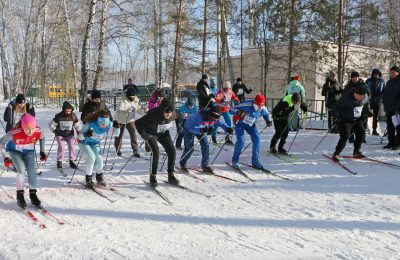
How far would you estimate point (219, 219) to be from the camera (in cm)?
436

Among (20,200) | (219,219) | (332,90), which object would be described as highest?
(332,90)

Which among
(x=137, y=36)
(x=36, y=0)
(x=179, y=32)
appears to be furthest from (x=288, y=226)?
(x=36, y=0)

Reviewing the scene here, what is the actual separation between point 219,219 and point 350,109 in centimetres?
395

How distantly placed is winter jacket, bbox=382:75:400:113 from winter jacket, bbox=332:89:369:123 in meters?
1.04

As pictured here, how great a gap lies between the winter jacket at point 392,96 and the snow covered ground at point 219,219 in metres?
1.79

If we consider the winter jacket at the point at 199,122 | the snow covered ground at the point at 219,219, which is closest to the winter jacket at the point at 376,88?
the snow covered ground at the point at 219,219

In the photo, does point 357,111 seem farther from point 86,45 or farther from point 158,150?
point 86,45

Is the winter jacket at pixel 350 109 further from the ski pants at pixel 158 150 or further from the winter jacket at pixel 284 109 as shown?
the ski pants at pixel 158 150

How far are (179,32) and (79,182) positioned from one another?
1231 cm

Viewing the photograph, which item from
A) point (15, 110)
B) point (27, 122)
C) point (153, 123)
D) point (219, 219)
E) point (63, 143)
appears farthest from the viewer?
point (15, 110)

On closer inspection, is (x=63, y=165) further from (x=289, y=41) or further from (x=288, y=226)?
(x=289, y=41)

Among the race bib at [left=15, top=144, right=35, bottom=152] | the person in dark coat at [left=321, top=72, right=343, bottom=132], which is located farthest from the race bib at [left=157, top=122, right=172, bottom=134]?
the person in dark coat at [left=321, top=72, right=343, bottom=132]

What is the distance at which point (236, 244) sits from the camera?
3670mm

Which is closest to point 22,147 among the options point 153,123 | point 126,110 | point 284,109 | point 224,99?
point 153,123
